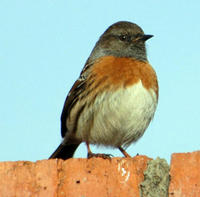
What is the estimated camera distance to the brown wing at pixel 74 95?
8.35m

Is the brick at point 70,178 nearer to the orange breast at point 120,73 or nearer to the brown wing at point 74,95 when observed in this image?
the orange breast at point 120,73

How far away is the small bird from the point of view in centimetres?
776

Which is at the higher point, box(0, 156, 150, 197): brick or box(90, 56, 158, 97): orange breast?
box(90, 56, 158, 97): orange breast

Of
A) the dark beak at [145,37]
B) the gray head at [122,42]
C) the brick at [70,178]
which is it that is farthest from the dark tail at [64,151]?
the brick at [70,178]

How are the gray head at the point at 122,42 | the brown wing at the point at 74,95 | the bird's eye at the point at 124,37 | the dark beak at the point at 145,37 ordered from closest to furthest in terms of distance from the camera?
the brown wing at the point at 74,95
the gray head at the point at 122,42
the dark beak at the point at 145,37
the bird's eye at the point at 124,37

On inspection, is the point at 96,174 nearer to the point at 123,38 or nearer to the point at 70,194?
the point at 70,194

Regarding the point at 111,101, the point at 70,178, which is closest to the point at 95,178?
the point at 70,178

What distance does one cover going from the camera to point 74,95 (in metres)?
8.52

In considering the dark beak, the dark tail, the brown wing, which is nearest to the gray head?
the dark beak

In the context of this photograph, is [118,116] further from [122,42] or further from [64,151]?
[122,42]

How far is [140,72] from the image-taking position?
26.3 feet

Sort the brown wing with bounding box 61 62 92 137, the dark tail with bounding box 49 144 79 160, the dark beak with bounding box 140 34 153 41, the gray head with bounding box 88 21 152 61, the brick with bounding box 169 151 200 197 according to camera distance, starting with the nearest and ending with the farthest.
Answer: the brick with bounding box 169 151 200 197 < the brown wing with bounding box 61 62 92 137 < the dark tail with bounding box 49 144 79 160 < the gray head with bounding box 88 21 152 61 < the dark beak with bounding box 140 34 153 41

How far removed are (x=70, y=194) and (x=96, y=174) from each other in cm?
30

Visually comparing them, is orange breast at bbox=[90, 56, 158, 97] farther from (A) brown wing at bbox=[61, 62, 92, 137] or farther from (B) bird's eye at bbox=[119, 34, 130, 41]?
(B) bird's eye at bbox=[119, 34, 130, 41]
